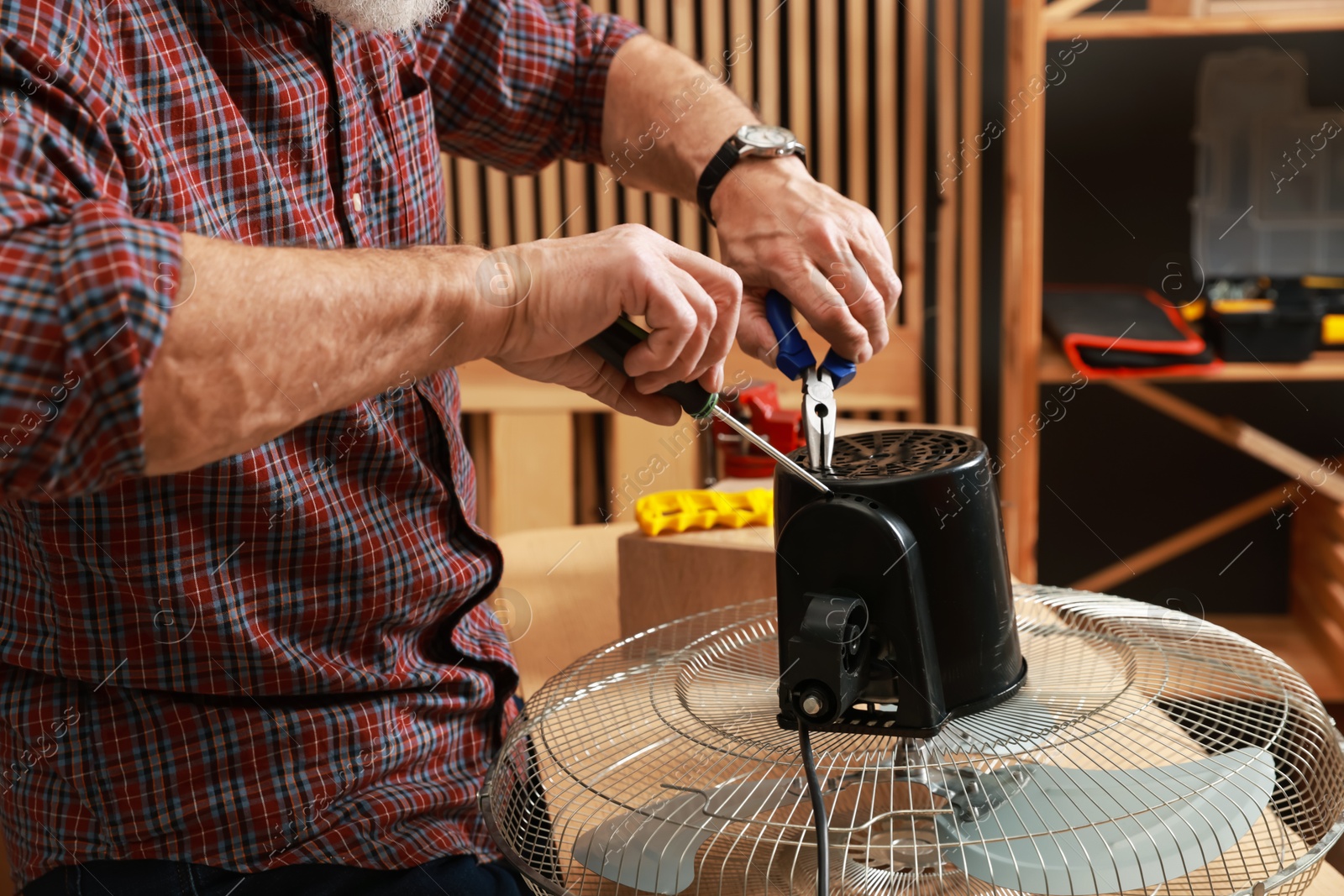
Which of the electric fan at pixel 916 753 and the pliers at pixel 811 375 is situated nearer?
the electric fan at pixel 916 753

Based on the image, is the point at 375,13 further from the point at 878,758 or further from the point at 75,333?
the point at 878,758

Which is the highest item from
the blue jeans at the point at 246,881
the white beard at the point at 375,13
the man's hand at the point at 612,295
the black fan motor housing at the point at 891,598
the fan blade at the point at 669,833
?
the white beard at the point at 375,13

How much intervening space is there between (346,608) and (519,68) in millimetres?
632

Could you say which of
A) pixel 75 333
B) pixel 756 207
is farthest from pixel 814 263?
pixel 75 333

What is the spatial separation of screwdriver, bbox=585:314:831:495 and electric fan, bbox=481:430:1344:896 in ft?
0.06

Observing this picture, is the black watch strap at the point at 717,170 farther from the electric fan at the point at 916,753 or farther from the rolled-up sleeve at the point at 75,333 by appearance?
the rolled-up sleeve at the point at 75,333

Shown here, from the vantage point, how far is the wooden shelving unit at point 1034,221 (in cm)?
217

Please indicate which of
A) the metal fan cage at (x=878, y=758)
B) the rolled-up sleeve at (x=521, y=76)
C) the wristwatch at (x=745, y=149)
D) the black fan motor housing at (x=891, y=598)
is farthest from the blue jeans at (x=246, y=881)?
the rolled-up sleeve at (x=521, y=76)

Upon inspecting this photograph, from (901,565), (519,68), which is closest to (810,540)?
(901,565)

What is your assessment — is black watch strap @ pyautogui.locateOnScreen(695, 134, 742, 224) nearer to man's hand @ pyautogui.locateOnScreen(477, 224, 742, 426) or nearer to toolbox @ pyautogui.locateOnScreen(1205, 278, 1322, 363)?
man's hand @ pyautogui.locateOnScreen(477, 224, 742, 426)

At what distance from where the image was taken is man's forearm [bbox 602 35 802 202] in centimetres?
121

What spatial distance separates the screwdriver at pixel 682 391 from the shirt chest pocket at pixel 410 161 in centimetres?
34

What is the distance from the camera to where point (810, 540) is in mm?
750

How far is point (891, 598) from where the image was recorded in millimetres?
740
